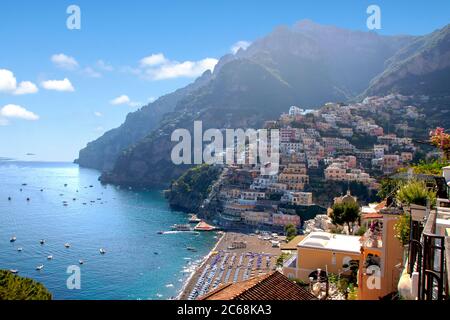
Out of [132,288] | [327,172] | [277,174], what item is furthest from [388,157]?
[132,288]

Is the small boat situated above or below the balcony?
below

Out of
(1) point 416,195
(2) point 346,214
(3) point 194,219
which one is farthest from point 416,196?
(3) point 194,219

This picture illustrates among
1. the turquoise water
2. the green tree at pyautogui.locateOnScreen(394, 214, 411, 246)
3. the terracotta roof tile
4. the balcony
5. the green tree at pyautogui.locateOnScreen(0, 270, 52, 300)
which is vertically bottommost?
the turquoise water

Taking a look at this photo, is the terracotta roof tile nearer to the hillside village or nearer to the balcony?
the balcony

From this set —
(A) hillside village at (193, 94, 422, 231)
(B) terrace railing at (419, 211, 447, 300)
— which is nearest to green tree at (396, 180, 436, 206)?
(B) terrace railing at (419, 211, 447, 300)

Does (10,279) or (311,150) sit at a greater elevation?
(311,150)
